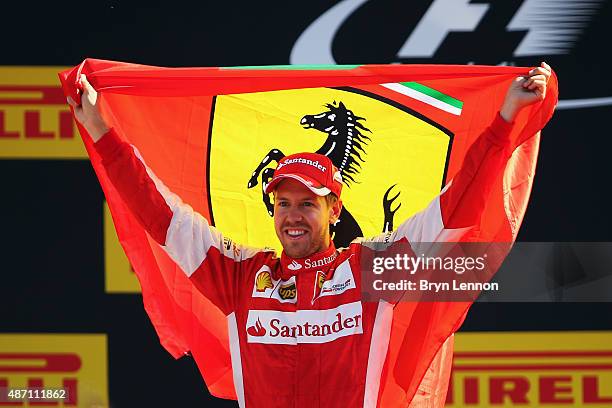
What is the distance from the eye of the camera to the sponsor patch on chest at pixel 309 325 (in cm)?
287

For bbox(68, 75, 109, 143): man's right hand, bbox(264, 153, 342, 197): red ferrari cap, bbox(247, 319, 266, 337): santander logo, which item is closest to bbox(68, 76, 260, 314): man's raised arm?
bbox(68, 75, 109, 143): man's right hand

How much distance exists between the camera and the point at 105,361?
3967 millimetres

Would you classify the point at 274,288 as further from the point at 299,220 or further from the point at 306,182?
the point at 306,182

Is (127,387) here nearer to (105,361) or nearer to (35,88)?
(105,361)

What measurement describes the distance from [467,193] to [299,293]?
20.7 inches

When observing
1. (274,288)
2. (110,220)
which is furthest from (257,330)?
(110,220)

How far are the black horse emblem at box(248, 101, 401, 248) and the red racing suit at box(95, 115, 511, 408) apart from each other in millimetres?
377

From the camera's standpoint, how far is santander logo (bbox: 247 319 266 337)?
2900mm

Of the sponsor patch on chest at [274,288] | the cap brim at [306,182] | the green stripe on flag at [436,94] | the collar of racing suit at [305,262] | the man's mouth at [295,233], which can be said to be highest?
the green stripe on flag at [436,94]

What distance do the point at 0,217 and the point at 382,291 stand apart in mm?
1678

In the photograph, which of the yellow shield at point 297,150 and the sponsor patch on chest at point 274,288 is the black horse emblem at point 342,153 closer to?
the yellow shield at point 297,150

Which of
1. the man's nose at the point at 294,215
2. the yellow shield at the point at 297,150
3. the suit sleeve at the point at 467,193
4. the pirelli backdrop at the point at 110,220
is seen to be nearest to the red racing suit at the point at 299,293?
the suit sleeve at the point at 467,193

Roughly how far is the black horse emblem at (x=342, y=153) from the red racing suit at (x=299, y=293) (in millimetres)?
377

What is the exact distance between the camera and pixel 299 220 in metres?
2.93
